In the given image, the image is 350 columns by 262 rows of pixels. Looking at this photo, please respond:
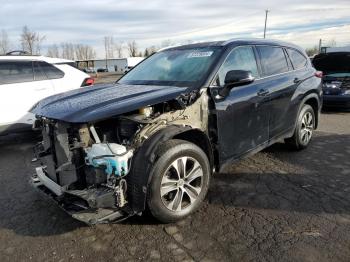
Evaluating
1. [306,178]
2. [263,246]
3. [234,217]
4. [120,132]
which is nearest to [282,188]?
[306,178]

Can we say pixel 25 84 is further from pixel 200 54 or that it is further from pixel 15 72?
pixel 200 54

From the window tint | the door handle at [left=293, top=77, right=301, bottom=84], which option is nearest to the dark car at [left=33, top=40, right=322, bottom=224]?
the door handle at [left=293, top=77, right=301, bottom=84]

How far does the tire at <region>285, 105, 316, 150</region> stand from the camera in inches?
230

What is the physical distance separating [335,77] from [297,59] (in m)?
5.27

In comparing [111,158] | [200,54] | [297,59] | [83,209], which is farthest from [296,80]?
[83,209]

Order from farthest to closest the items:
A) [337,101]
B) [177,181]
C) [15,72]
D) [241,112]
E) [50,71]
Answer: [337,101] → [50,71] → [15,72] → [241,112] → [177,181]

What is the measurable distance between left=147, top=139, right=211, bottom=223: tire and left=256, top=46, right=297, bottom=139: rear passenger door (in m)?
1.56

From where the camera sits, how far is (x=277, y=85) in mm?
5055

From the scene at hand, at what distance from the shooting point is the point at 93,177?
3.38m

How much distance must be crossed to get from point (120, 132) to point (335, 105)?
846 centimetres

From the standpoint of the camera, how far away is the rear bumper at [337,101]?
10.0m

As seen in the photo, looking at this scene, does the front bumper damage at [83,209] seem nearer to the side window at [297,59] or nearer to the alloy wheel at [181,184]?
the alloy wheel at [181,184]

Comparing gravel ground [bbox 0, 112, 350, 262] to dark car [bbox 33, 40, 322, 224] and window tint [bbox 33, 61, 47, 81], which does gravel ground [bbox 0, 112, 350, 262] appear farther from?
window tint [bbox 33, 61, 47, 81]

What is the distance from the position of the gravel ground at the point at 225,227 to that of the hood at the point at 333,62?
6.71m
